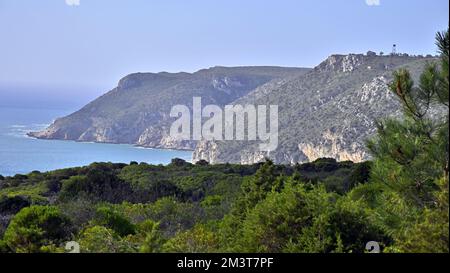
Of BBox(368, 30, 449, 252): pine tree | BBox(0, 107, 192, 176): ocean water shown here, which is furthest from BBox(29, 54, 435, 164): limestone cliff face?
BBox(368, 30, 449, 252): pine tree

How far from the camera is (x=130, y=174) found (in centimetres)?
3194

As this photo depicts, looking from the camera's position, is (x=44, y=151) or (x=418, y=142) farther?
(x=44, y=151)

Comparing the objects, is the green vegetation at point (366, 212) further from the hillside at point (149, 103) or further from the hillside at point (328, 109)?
the hillside at point (149, 103)

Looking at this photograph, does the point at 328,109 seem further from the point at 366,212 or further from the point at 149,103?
the point at 366,212

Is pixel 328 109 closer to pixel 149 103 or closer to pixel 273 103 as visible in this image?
pixel 273 103

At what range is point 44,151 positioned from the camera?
268 feet


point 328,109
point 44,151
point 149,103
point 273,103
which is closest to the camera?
point 328,109

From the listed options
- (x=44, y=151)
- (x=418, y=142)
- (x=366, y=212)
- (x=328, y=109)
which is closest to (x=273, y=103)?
(x=328, y=109)

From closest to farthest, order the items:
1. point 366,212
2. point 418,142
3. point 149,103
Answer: point 418,142, point 366,212, point 149,103

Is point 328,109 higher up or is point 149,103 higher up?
point 149,103

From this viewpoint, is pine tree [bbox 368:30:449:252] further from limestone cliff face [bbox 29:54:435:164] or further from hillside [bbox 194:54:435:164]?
hillside [bbox 194:54:435:164]

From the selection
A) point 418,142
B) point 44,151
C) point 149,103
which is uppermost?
point 149,103
